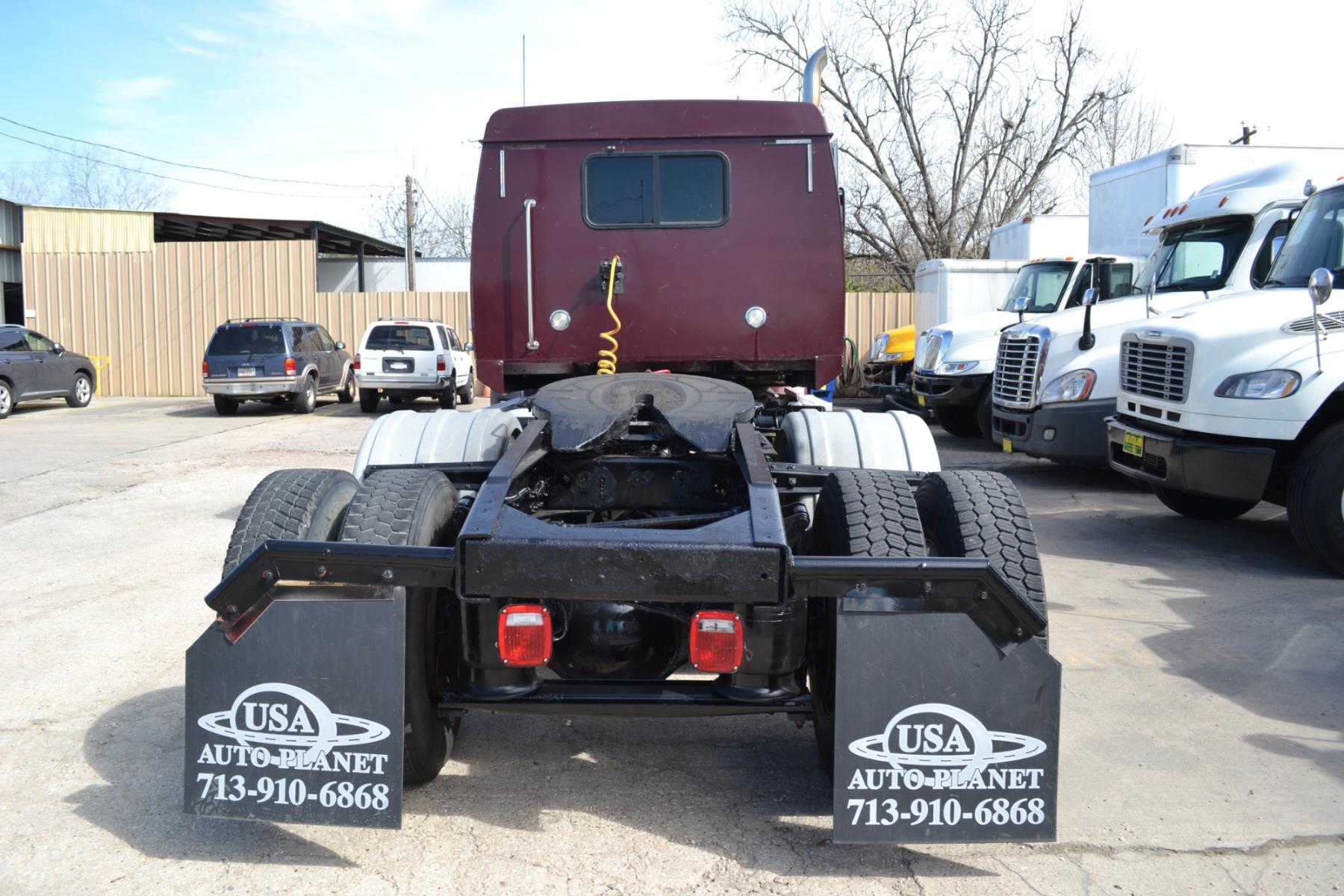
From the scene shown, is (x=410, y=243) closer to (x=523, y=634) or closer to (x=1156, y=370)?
(x=1156, y=370)

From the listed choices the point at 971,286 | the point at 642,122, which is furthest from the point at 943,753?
the point at 971,286

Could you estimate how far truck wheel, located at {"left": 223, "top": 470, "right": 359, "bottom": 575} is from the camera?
3.44 metres

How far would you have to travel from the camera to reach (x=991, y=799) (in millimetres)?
2980

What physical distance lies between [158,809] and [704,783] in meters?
1.79

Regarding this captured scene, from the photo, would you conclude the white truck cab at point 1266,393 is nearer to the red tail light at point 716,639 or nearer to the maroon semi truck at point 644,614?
the maroon semi truck at point 644,614

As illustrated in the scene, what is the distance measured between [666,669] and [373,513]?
3.49ft

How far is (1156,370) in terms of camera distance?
8008 mm

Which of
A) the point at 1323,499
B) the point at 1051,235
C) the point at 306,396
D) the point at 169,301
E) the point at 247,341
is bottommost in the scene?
the point at 1323,499

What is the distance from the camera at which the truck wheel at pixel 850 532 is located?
332cm

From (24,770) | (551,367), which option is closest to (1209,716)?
(551,367)

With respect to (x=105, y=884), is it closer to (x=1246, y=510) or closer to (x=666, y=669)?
(x=666, y=669)

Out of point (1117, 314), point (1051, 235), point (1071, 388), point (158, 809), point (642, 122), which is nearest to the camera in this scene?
point (158, 809)

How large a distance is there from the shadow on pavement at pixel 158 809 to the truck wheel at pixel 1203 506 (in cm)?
749

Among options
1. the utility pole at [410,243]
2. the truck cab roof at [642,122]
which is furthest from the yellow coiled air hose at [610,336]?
the utility pole at [410,243]
